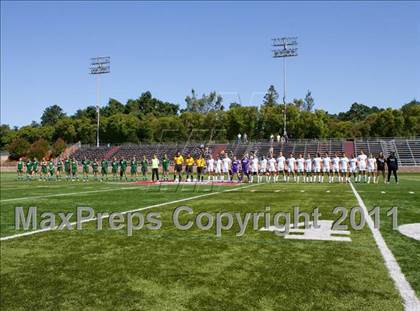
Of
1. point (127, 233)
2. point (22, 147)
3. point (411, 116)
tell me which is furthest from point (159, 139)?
point (127, 233)

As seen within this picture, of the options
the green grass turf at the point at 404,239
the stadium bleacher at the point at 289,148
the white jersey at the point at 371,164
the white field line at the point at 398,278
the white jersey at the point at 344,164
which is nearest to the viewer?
the white field line at the point at 398,278

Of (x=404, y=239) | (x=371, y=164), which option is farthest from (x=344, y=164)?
(x=404, y=239)

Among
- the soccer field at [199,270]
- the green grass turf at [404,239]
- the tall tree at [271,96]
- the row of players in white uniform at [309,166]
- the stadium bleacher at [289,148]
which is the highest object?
the tall tree at [271,96]

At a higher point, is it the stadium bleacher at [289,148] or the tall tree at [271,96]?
the tall tree at [271,96]

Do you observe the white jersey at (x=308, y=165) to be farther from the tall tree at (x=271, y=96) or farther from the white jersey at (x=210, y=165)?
the tall tree at (x=271, y=96)

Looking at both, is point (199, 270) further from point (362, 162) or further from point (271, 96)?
point (271, 96)

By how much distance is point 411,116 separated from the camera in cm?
6994

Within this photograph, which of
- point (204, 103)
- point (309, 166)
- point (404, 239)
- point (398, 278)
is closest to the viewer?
point (398, 278)

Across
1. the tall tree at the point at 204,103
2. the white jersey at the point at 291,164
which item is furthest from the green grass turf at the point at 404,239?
the tall tree at the point at 204,103

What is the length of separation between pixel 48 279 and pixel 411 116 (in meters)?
73.6

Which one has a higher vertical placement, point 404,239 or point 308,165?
point 308,165

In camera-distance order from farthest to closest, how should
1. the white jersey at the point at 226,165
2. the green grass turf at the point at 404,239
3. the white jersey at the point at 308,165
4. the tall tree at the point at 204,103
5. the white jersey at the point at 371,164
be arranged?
the tall tree at the point at 204,103
the white jersey at the point at 308,165
the white jersey at the point at 226,165
the white jersey at the point at 371,164
the green grass turf at the point at 404,239

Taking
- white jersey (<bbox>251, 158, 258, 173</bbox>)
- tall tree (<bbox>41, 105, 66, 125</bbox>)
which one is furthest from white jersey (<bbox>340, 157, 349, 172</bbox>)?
tall tree (<bbox>41, 105, 66, 125</bbox>)

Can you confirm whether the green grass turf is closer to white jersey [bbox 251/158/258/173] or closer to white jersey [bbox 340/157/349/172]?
white jersey [bbox 340/157/349/172]
